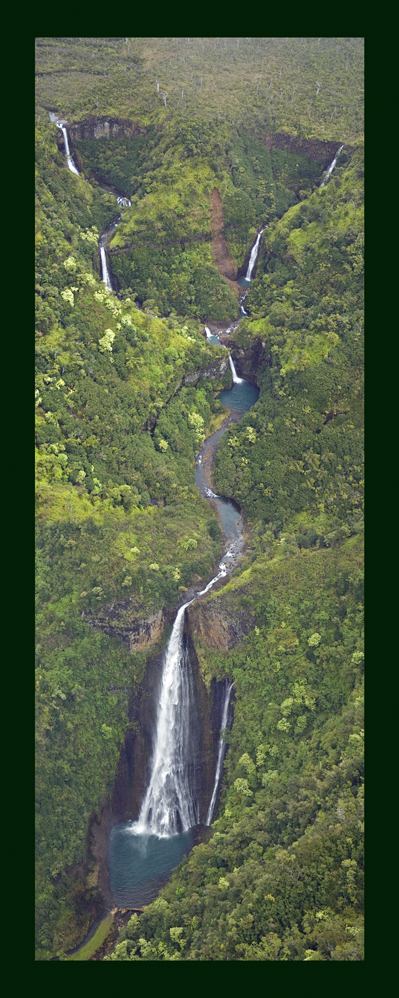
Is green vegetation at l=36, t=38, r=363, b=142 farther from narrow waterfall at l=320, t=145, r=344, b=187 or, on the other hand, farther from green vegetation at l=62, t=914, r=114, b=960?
green vegetation at l=62, t=914, r=114, b=960

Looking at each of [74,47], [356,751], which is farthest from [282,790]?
[74,47]

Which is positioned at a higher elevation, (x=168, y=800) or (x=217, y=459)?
(x=217, y=459)

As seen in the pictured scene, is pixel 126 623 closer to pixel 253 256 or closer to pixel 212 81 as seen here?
pixel 253 256

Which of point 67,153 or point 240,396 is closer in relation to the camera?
point 240,396

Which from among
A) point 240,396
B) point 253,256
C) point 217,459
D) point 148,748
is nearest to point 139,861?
point 148,748

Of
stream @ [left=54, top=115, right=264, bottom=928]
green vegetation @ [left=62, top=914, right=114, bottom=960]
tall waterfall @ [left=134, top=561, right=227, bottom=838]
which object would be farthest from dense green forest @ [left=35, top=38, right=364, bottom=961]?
tall waterfall @ [left=134, top=561, right=227, bottom=838]

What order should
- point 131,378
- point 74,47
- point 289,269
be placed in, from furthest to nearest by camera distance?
point 74,47, point 289,269, point 131,378

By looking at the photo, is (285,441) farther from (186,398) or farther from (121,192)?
(121,192)
